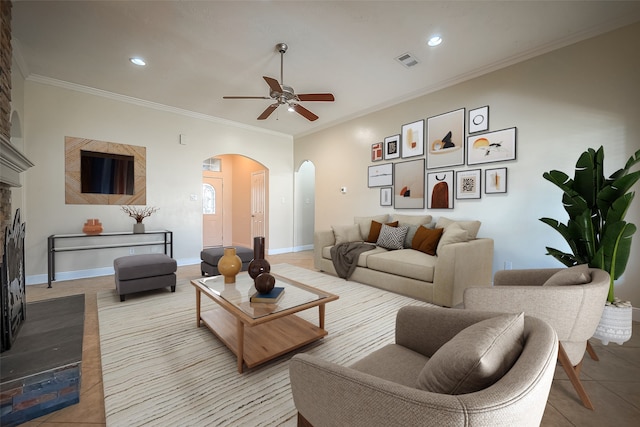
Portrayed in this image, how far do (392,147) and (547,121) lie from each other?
6.74 feet

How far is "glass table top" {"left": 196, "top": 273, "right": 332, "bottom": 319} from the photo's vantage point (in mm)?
1808

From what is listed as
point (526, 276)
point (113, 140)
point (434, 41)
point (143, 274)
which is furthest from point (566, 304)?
point (113, 140)

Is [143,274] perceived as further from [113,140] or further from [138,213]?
[113,140]

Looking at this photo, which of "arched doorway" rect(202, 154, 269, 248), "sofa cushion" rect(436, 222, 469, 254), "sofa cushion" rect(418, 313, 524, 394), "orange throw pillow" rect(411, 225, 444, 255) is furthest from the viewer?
"arched doorway" rect(202, 154, 269, 248)

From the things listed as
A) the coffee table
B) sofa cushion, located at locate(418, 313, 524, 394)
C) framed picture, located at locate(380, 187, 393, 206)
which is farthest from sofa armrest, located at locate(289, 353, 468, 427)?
framed picture, located at locate(380, 187, 393, 206)

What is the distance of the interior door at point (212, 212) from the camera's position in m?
7.59

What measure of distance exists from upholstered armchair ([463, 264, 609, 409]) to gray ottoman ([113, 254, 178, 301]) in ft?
10.6

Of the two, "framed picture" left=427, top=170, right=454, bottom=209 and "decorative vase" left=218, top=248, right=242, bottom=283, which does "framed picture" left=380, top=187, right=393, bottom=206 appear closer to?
"framed picture" left=427, top=170, right=454, bottom=209

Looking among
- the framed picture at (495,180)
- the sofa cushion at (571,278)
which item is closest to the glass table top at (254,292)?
the sofa cushion at (571,278)

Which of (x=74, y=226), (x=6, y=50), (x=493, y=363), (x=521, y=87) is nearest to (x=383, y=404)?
(x=493, y=363)

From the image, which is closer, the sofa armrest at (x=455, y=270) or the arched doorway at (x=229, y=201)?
the sofa armrest at (x=455, y=270)

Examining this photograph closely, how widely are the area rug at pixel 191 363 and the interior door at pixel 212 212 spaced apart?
457cm

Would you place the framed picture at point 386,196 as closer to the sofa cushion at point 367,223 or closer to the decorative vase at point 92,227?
the sofa cushion at point 367,223

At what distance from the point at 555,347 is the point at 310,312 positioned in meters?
2.20
